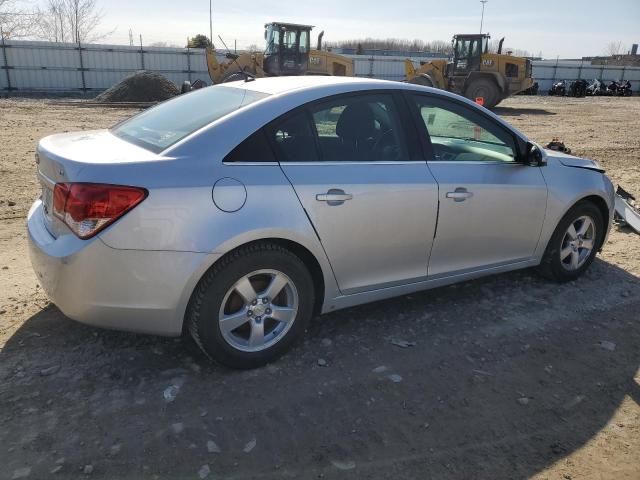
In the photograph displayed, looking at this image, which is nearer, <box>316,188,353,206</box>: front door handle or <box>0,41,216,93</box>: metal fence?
<box>316,188,353,206</box>: front door handle

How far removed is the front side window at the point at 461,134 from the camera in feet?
12.5

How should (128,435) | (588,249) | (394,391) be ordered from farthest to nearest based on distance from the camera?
→ (588,249) → (394,391) → (128,435)

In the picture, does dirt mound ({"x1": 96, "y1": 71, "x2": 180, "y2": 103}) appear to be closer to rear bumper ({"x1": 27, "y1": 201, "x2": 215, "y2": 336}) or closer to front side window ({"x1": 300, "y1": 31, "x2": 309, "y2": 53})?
front side window ({"x1": 300, "y1": 31, "x2": 309, "y2": 53})

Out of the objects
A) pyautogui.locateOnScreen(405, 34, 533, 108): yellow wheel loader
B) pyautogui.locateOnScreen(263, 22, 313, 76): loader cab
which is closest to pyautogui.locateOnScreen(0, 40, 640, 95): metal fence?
pyautogui.locateOnScreen(263, 22, 313, 76): loader cab

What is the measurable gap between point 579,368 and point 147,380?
8.73 ft

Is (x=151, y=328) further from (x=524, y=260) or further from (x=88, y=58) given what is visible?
(x=88, y=58)

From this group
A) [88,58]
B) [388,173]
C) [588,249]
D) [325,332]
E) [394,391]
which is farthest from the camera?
[88,58]

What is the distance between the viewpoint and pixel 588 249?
4.78m

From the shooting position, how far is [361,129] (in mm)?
3592

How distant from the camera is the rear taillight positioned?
2.72 metres

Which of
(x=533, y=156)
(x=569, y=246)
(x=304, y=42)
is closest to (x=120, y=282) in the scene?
(x=533, y=156)

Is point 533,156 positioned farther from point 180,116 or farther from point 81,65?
point 81,65

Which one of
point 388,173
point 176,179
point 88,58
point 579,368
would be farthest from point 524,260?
point 88,58

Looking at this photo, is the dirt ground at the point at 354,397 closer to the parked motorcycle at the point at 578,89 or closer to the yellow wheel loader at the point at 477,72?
the yellow wheel loader at the point at 477,72
